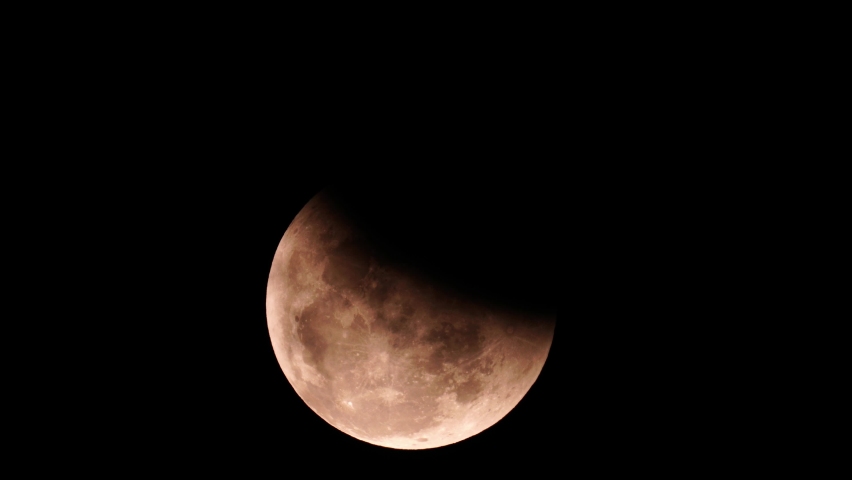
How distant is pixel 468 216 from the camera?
7.73 feet

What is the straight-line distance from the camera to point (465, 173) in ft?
7.93

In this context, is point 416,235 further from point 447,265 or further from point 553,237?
point 553,237

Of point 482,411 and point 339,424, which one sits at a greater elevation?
point 482,411

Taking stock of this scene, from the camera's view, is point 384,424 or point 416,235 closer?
point 416,235

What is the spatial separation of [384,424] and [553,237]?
146 cm

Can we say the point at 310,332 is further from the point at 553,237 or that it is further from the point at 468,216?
the point at 553,237

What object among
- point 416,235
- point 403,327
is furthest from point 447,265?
point 403,327

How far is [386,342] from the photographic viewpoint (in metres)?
2.32

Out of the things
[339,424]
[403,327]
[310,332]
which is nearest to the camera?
[403,327]

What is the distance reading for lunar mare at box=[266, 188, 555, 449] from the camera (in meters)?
2.33

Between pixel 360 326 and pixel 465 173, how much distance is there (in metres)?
1.00

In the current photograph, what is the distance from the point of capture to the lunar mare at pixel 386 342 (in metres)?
2.33

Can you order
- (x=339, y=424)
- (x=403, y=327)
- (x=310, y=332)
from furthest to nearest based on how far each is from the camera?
(x=339, y=424) < (x=310, y=332) < (x=403, y=327)

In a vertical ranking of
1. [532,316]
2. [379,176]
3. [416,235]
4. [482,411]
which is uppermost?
[379,176]
